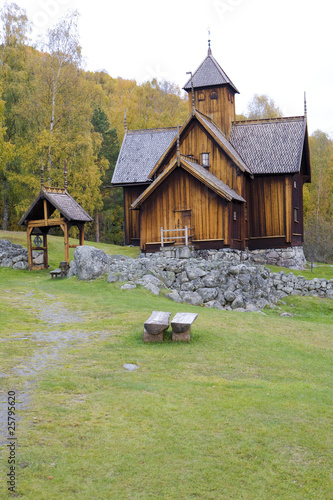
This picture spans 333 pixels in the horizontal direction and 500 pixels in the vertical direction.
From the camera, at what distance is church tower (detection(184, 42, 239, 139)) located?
3388cm

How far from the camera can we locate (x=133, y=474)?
18.9 ft

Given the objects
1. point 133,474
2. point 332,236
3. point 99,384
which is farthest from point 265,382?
point 332,236

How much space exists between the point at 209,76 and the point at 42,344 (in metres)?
27.1

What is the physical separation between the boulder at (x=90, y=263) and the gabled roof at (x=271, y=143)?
45.5 ft

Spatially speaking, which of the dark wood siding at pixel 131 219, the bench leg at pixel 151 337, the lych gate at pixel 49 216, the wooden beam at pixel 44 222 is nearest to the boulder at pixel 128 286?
the lych gate at pixel 49 216

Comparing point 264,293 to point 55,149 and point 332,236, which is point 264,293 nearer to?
point 55,149

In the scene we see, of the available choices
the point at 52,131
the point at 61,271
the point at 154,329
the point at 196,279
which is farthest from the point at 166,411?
the point at 52,131

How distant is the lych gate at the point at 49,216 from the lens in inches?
979

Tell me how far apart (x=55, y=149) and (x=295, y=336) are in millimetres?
28854

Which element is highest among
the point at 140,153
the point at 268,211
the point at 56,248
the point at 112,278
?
the point at 140,153

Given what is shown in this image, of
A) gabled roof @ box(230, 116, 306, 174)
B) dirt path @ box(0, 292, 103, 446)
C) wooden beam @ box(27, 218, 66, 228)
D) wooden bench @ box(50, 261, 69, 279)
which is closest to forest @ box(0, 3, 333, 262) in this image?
gabled roof @ box(230, 116, 306, 174)

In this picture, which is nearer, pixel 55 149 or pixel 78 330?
pixel 78 330

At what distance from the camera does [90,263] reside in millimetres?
21672

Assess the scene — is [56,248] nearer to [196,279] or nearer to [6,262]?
Result: [6,262]
